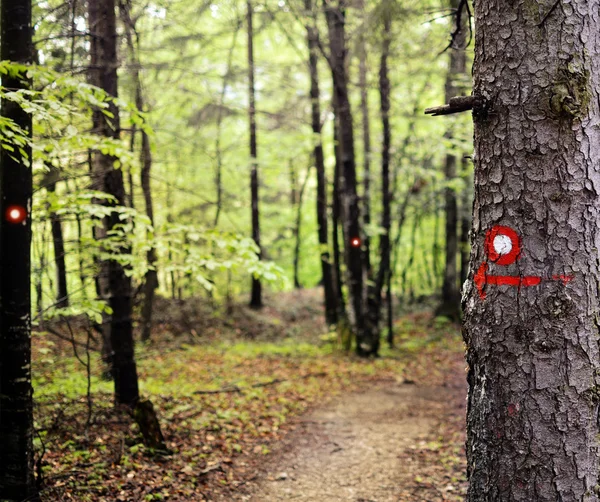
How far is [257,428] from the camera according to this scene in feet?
21.0

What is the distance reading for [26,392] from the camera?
3.52 m

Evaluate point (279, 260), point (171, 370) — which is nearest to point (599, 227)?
point (171, 370)

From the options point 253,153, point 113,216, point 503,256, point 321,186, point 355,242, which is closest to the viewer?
point 503,256

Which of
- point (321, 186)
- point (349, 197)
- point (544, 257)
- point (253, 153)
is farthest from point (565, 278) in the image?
point (253, 153)

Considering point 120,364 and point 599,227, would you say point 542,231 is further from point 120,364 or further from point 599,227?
point 120,364

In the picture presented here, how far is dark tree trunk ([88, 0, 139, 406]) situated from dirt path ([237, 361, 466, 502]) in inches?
88.2

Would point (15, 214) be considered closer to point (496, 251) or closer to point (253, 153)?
point (496, 251)

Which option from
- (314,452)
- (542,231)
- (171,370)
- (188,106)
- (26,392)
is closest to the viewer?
(542,231)

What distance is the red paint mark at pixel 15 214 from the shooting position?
3.45 m

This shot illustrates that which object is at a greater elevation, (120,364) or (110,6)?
(110,6)

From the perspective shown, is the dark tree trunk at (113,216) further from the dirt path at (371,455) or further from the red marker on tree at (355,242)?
the red marker on tree at (355,242)

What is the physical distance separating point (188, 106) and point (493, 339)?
13838 millimetres

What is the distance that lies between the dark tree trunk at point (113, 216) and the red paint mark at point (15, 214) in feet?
8.07

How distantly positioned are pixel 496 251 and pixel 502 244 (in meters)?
0.05
